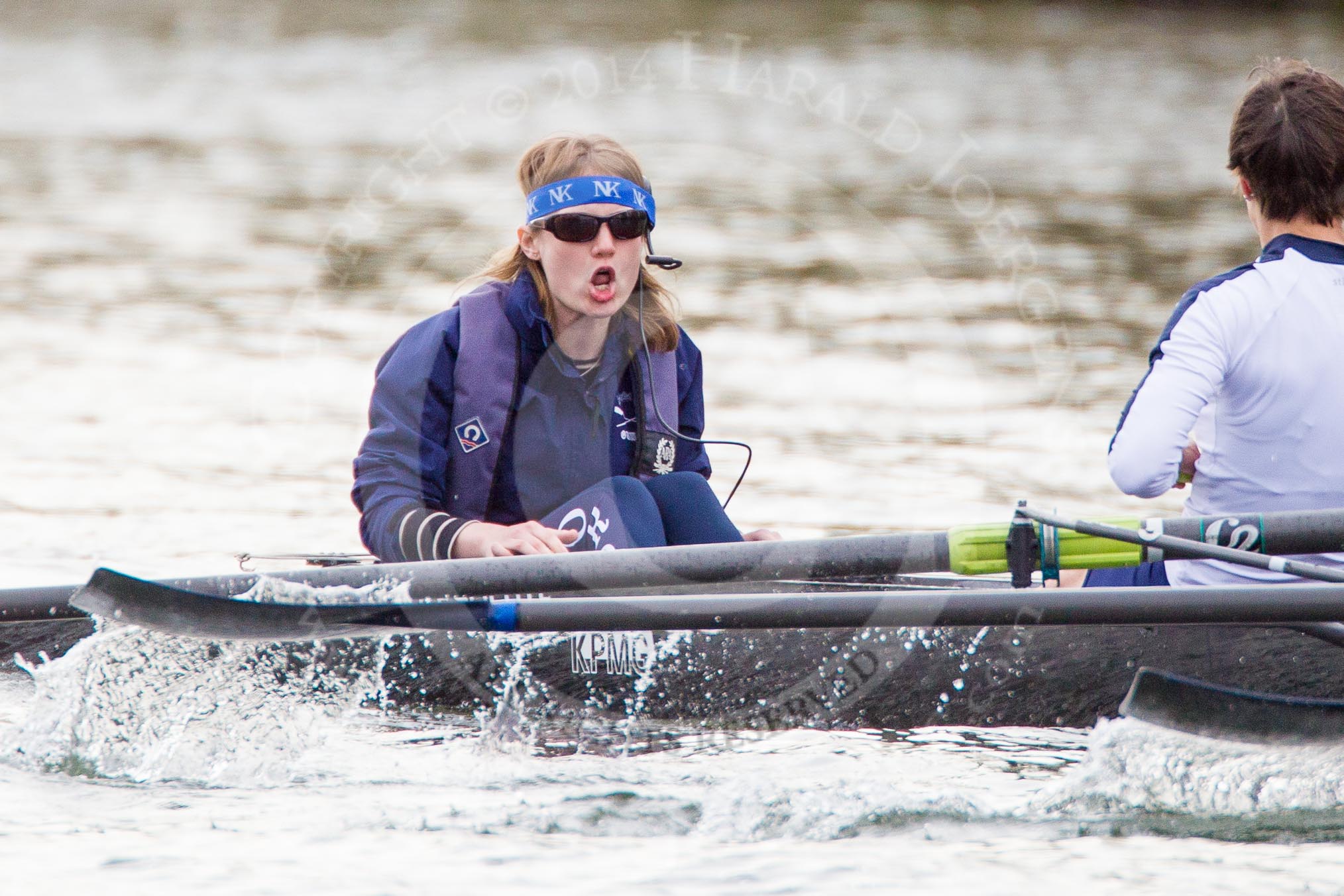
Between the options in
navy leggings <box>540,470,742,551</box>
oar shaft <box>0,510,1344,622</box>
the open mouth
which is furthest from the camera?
the open mouth

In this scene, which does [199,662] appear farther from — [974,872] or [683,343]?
[974,872]

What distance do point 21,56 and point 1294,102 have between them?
71.0 ft

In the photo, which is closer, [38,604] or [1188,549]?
[1188,549]

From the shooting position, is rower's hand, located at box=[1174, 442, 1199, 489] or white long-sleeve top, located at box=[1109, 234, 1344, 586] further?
rower's hand, located at box=[1174, 442, 1199, 489]

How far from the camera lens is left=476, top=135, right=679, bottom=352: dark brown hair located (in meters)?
4.01

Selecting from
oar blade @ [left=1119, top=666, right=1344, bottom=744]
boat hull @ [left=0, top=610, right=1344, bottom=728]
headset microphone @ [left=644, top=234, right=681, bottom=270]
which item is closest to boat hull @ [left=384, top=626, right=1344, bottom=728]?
boat hull @ [left=0, top=610, right=1344, bottom=728]

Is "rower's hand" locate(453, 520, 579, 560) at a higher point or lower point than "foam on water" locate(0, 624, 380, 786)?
higher

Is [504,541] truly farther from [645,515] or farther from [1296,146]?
→ [1296,146]

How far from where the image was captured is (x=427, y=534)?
377cm

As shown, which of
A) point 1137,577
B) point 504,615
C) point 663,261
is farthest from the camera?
point 663,261

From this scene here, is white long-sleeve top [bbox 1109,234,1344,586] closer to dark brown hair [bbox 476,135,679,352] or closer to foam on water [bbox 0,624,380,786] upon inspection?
dark brown hair [bbox 476,135,679,352]

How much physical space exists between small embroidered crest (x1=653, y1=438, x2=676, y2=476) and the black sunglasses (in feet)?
1.74

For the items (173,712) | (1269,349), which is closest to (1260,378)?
(1269,349)

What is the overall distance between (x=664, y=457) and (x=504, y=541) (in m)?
0.65
